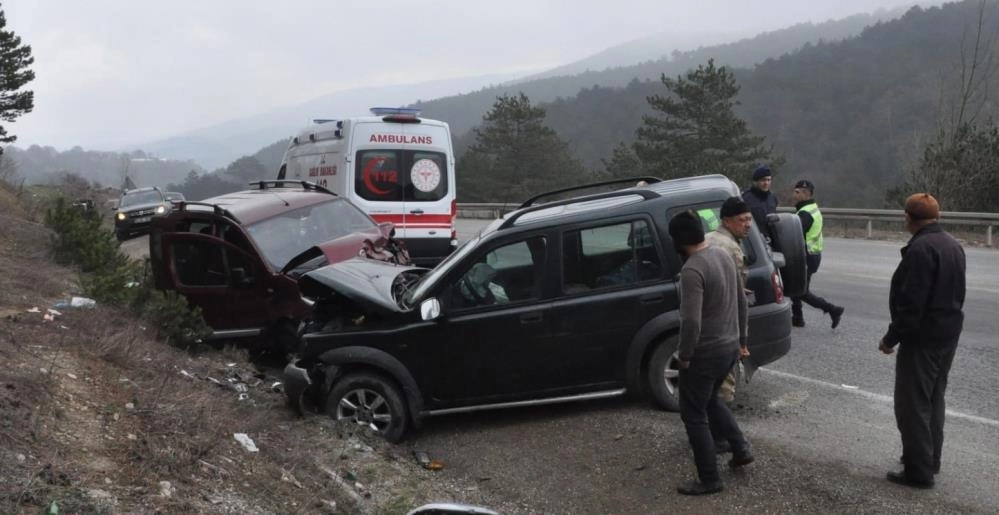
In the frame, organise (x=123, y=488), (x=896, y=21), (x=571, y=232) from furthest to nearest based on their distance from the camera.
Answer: (x=896, y=21)
(x=571, y=232)
(x=123, y=488)

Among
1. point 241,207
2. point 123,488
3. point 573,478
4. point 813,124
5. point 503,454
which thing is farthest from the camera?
point 813,124

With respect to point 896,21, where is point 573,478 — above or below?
below

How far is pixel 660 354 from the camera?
5652 mm

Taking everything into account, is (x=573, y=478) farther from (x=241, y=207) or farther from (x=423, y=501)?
(x=241, y=207)

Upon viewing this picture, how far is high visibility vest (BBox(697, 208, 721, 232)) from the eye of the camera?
227 inches

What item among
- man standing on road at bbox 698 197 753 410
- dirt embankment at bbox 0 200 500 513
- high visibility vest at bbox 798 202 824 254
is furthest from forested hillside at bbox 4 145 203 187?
man standing on road at bbox 698 197 753 410

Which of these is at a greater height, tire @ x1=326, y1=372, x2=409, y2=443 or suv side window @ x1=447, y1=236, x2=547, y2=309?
suv side window @ x1=447, y1=236, x2=547, y2=309

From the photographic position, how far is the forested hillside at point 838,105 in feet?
225

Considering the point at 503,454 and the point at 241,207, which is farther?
the point at 241,207

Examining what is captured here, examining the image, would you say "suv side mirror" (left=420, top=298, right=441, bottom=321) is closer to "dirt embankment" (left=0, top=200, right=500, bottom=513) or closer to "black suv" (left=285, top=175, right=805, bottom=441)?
"black suv" (left=285, top=175, right=805, bottom=441)

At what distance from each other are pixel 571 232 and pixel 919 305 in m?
2.38

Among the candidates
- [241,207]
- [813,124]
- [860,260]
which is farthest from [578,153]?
[241,207]

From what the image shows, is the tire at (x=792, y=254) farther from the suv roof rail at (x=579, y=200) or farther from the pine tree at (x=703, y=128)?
the pine tree at (x=703, y=128)

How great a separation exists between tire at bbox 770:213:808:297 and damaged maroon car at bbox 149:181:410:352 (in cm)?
415
